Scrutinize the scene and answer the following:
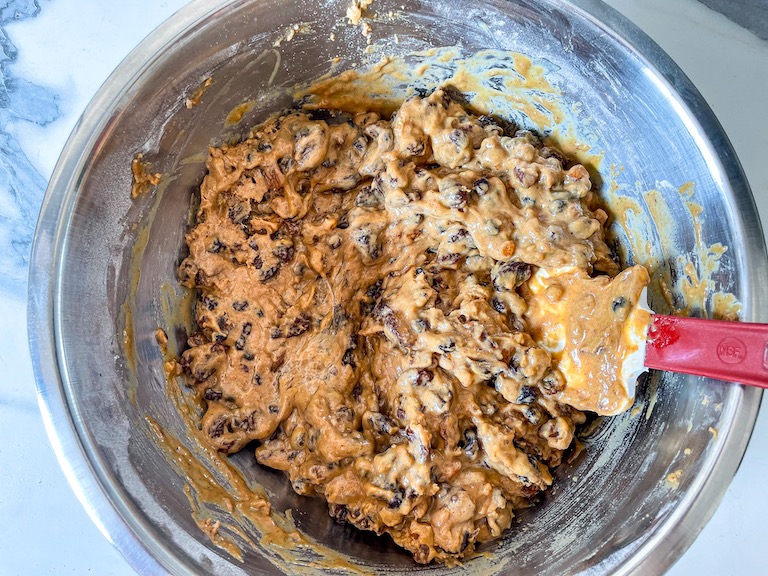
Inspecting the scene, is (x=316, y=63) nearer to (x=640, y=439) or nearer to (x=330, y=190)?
(x=330, y=190)

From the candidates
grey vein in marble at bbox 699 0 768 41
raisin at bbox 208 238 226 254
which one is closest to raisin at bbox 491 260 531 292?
raisin at bbox 208 238 226 254

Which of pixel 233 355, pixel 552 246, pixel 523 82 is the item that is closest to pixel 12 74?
pixel 233 355

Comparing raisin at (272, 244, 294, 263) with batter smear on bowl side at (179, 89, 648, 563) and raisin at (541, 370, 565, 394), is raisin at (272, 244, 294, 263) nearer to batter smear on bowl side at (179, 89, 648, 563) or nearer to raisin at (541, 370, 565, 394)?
batter smear on bowl side at (179, 89, 648, 563)

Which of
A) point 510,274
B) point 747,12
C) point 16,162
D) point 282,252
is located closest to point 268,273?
point 282,252

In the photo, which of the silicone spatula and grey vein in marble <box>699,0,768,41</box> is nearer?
the silicone spatula

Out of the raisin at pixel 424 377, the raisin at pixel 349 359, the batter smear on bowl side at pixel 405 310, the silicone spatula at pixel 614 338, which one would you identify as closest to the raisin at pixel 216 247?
the batter smear on bowl side at pixel 405 310
